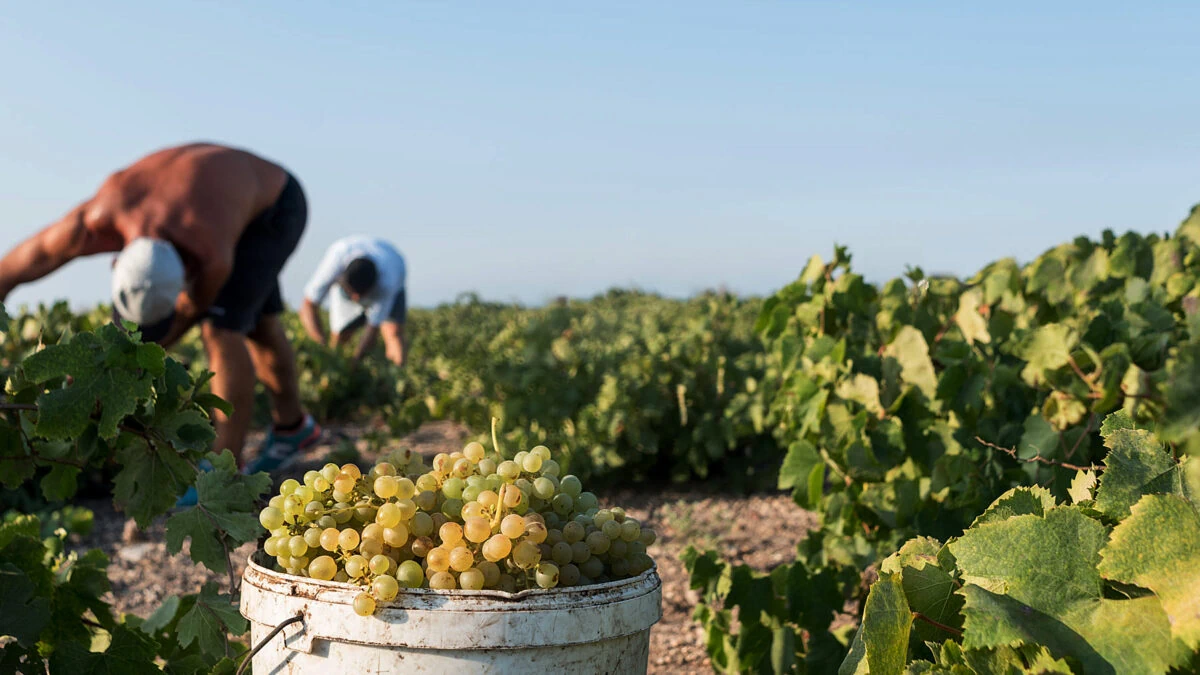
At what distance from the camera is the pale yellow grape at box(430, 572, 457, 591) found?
1305 mm

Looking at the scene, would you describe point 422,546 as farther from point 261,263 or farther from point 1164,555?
point 261,263

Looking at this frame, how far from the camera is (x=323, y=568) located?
1359 millimetres

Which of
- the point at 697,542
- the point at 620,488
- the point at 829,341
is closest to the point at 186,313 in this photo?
the point at 620,488

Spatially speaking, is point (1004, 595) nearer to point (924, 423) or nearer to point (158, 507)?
point (158, 507)

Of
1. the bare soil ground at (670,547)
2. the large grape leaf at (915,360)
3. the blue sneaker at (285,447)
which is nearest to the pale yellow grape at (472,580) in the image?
the large grape leaf at (915,360)

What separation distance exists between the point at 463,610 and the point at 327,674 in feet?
0.75

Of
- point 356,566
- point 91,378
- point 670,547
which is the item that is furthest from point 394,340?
point 356,566

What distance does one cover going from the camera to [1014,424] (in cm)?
277

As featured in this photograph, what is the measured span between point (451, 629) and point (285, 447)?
20.4 feet

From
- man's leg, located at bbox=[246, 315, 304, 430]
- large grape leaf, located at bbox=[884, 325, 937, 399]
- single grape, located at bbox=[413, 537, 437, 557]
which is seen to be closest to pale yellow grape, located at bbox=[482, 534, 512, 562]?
single grape, located at bbox=[413, 537, 437, 557]

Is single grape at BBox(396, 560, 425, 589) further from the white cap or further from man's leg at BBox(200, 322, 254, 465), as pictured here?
man's leg at BBox(200, 322, 254, 465)

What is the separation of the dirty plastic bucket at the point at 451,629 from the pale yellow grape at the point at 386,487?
6.0 inches

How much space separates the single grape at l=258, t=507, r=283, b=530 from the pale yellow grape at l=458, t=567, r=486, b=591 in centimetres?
34

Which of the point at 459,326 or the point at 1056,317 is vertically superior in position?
the point at 1056,317
